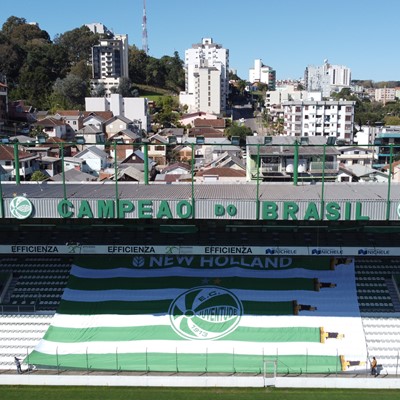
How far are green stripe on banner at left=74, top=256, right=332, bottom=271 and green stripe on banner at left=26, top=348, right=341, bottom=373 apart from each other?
3928 mm

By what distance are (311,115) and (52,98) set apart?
4809 centimetres

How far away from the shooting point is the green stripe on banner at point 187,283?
1792cm

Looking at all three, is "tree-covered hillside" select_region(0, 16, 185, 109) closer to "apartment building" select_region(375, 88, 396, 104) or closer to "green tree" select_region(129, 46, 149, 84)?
"green tree" select_region(129, 46, 149, 84)

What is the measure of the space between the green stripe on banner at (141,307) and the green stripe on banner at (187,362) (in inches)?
71.3

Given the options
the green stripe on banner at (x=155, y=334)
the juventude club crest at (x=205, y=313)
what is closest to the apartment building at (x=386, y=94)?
the juventude club crest at (x=205, y=313)

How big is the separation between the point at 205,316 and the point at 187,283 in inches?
61.9

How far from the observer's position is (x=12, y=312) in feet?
57.4

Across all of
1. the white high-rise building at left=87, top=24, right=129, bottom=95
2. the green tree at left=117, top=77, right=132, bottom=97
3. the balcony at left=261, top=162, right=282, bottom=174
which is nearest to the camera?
the balcony at left=261, top=162, right=282, bottom=174

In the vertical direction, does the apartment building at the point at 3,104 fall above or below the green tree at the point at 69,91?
below

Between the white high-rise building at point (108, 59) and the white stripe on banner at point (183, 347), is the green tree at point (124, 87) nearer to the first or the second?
the white high-rise building at point (108, 59)

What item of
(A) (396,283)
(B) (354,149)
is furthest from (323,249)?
(B) (354,149)

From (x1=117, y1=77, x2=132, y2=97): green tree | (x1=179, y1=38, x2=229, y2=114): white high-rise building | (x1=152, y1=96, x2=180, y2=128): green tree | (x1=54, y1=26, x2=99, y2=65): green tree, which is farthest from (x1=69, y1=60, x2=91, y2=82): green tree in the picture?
(x1=179, y1=38, x2=229, y2=114): white high-rise building

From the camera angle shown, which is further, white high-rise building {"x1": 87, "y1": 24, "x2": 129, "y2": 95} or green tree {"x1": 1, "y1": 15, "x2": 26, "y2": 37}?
green tree {"x1": 1, "y1": 15, "x2": 26, "y2": 37}

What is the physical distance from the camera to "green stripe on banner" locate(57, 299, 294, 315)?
17172 mm
